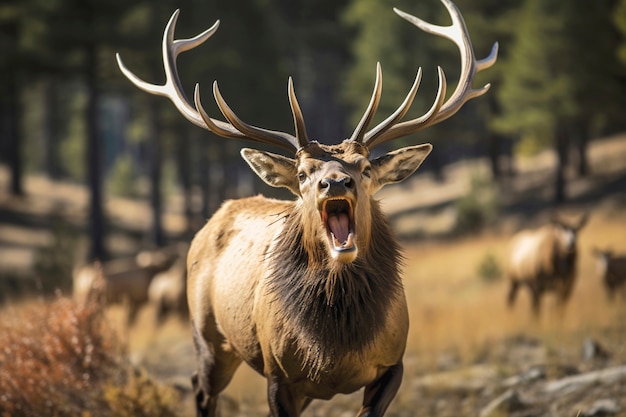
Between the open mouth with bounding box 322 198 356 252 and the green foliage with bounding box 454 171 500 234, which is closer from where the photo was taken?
the open mouth with bounding box 322 198 356 252

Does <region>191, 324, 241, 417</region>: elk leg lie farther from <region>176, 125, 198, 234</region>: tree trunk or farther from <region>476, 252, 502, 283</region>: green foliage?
<region>176, 125, 198, 234</region>: tree trunk

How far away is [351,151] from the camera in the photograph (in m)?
5.37

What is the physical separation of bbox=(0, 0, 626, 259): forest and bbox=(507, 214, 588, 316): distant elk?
31.9 ft

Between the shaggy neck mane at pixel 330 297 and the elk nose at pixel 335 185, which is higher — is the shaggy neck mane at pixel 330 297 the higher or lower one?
the lower one

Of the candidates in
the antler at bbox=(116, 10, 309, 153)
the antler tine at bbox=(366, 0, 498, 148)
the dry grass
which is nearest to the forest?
the dry grass

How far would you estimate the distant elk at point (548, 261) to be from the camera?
500 inches

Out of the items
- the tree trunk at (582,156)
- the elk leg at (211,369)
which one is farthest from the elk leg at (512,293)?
the tree trunk at (582,156)

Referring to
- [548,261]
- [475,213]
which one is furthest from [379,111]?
[548,261]

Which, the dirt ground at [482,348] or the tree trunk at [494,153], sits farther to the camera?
the tree trunk at [494,153]

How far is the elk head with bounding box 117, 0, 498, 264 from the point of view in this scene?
4945 millimetres

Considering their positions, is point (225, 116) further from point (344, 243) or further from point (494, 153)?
point (494, 153)

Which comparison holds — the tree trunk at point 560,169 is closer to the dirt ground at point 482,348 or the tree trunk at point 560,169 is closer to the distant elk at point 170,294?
the dirt ground at point 482,348

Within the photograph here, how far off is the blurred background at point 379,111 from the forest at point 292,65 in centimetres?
7

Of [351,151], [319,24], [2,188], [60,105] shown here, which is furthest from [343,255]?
[60,105]
